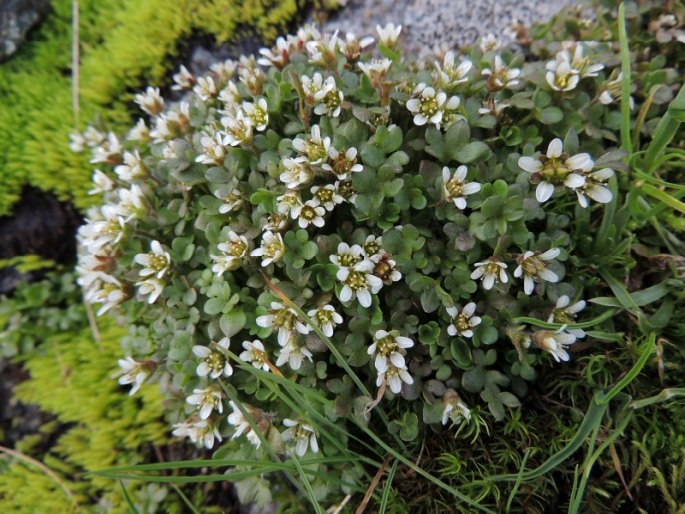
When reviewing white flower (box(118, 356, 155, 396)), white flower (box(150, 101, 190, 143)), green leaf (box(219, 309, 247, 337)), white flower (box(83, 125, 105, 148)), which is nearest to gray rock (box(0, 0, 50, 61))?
white flower (box(83, 125, 105, 148))

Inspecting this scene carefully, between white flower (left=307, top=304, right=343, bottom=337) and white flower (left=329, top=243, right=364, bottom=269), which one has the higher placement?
white flower (left=329, top=243, right=364, bottom=269)

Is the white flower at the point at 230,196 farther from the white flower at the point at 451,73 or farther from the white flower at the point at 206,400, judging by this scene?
the white flower at the point at 451,73

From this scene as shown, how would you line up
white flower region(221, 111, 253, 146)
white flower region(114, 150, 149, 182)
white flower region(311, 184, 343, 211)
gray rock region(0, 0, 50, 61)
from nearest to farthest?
white flower region(311, 184, 343, 211) → white flower region(221, 111, 253, 146) → white flower region(114, 150, 149, 182) → gray rock region(0, 0, 50, 61)

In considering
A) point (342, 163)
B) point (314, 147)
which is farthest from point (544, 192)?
point (314, 147)

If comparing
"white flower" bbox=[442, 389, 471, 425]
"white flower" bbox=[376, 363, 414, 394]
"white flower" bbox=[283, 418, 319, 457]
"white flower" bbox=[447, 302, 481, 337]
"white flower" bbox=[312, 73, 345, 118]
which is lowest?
"white flower" bbox=[442, 389, 471, 425]

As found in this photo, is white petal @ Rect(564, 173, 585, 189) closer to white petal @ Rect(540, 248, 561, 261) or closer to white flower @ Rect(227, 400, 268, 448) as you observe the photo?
white petal @ Rect(540, 248, 561, 261)

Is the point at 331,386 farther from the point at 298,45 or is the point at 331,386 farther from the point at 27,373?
the point at 27,373

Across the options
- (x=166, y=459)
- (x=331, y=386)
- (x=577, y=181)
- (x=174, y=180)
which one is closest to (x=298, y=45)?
(x=174, y=180)
